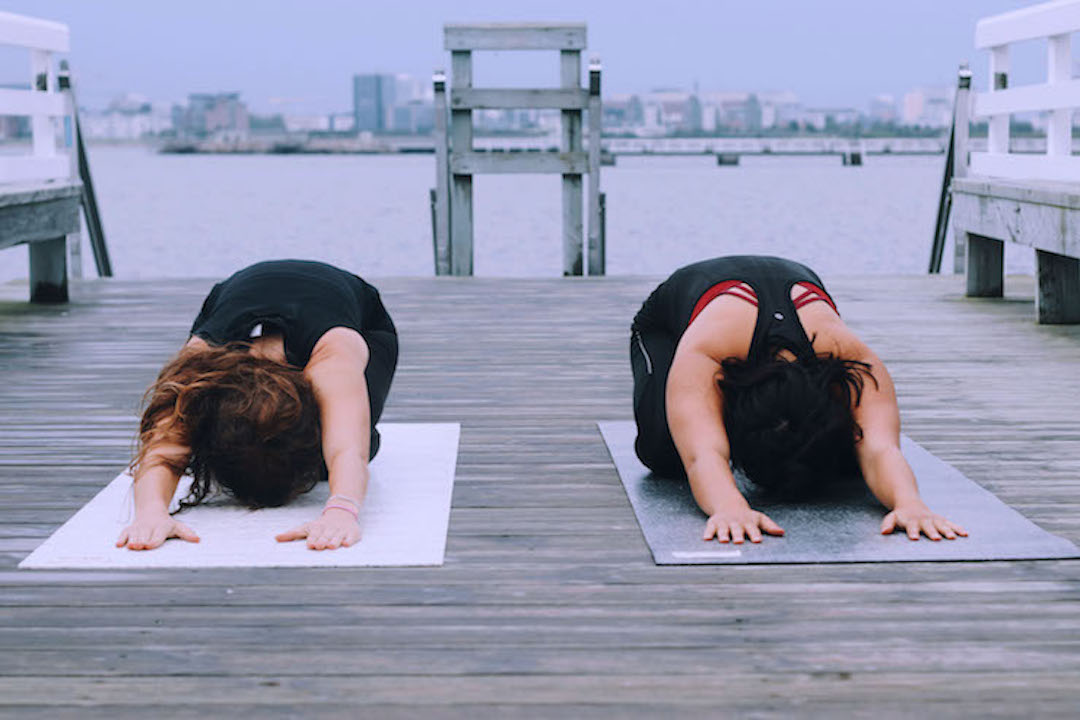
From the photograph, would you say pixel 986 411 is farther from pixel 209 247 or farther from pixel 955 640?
pixel 209 247

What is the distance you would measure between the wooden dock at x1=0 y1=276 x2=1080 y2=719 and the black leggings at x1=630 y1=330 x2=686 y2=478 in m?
0.11

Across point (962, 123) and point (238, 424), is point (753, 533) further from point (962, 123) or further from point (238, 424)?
point (962, 123)

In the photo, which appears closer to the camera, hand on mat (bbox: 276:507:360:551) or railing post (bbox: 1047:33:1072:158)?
hand on mat (bbox: 276:507:360:551)

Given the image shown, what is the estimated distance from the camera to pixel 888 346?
16.5 feet

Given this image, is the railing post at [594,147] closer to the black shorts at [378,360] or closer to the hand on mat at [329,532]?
the black shorts at [378,360]

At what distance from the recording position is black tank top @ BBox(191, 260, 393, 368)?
9.37 feet

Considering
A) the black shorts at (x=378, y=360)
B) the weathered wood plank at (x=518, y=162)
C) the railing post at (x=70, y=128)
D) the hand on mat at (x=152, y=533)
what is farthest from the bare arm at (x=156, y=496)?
the weathered wood plank at (x=518, y=162)

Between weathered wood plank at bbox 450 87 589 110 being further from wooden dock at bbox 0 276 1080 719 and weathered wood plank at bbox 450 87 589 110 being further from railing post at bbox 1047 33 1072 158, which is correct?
wooden dock at bbox 0 276 1080 719

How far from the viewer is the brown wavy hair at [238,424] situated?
2.56m

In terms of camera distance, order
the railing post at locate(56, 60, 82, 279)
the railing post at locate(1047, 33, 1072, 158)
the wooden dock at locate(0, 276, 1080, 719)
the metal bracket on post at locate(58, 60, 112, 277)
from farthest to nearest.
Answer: the metal bracket on post at locate(58, 60, 112, 277)
the railing post at locate(56, 60, 82, 279)
the railing post at locate(1047, 33, 1072, 158)
the wooden dock at locate(0, 276, 1080, 719)

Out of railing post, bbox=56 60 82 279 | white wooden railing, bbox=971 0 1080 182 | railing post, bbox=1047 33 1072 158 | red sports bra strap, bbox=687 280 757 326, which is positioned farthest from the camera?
railing post, bbox=56 60 82 279

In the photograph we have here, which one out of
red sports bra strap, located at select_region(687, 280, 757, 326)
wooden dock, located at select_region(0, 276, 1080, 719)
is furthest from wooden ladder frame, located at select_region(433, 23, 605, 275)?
red sports bra strap, located at select_region(687, 280, 757, 326)

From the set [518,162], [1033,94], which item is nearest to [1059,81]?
[1033,94]

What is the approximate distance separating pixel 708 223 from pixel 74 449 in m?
31.1
